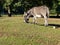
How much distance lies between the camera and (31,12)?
25406 mm

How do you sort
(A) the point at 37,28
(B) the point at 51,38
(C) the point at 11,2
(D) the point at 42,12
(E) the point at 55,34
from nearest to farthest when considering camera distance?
(B) the point at 51,38 → (E) the point at 55,34 → (A) the point at 37,28 → (D) the point at 42,12 → (C) the point at 11,2

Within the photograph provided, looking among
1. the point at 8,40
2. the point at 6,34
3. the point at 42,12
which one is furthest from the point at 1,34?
the point at 42,12

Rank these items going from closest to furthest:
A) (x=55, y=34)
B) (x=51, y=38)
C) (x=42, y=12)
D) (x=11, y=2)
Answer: (x=51, y=38) → (x=55, y=34) → (x=42, y=12) → (x=11, y=2)

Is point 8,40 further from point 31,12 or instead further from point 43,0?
point 43,0

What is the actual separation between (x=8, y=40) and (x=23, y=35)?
1.60m

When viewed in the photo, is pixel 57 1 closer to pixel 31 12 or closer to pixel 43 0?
pixel 43 0

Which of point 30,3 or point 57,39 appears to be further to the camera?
point 30,3

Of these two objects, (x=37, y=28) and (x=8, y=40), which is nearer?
(x=8, y=40)

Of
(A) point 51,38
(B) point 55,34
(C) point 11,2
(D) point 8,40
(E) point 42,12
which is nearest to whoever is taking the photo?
(D) point 8,40

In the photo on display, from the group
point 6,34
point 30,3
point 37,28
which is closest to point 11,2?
point 30,3

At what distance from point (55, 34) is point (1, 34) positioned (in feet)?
14.5

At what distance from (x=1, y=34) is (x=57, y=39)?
4.20m

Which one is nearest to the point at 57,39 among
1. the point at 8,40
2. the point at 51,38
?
the point at 51,38

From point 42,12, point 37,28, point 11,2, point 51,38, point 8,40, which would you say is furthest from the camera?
point 11,2
